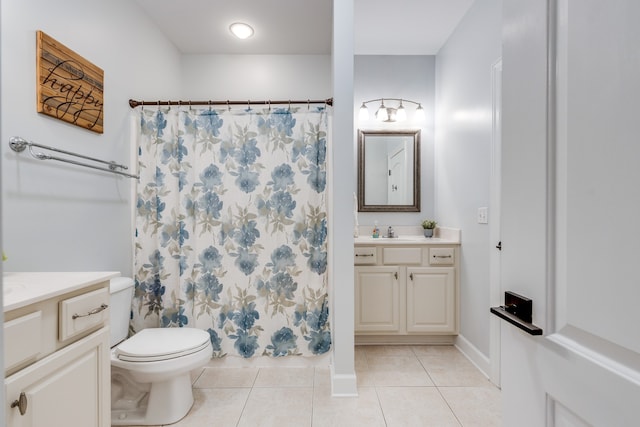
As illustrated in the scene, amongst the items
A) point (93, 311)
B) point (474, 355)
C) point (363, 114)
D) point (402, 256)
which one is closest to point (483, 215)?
point (402, 256)

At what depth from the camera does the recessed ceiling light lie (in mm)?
2557

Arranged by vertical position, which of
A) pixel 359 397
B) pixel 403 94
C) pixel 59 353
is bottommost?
pixel 359 397

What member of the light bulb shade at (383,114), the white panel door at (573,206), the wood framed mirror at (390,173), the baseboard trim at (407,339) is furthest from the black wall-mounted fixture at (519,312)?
the light bulb shade at (383,114)

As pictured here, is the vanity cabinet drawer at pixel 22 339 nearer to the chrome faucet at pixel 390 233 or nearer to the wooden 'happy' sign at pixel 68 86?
the wooden 'happy' sign at pixel 68 86

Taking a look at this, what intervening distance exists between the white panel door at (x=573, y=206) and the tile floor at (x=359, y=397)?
1290 millimetres

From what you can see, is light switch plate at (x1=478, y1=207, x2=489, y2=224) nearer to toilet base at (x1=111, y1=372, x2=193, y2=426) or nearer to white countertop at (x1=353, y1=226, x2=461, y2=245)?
white countertop at (x1=353, y1=226, x2=461, y2=245)

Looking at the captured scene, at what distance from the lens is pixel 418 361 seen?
2.50 m

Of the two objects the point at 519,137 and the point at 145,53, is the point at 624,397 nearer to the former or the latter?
the point at 519,137

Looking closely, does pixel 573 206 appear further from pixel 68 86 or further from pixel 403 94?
pixel 403 94

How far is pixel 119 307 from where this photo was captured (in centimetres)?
185

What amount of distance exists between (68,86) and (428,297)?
2.74 meters

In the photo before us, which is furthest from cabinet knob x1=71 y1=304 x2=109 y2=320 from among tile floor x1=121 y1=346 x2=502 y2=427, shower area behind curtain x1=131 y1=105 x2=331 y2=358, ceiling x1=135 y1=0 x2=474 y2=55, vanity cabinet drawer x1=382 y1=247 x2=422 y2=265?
ceiling x1=135 y1=0 x2=474 y2=55

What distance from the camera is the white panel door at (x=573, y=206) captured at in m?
0.47

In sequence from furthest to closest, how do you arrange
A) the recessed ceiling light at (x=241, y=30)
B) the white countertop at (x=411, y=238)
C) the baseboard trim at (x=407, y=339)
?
the baseboard trim at (x=407, y=339) < the white countertop at (x=411, y=238) < the recessed ceiling light at (x=241, y=30)
